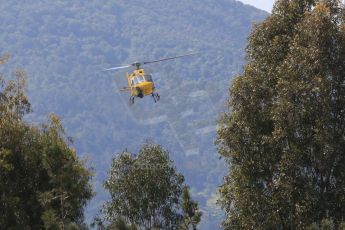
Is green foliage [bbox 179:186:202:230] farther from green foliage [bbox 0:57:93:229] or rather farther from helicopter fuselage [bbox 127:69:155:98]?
helicopter fuselage [bbox 127:69:155:98]

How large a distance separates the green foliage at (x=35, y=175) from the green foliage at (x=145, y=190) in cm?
650

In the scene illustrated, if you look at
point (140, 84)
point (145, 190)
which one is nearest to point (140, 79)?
point (140, 84)

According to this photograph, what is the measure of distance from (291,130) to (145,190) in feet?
35.0

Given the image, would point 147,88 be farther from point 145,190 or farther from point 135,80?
point 145,190

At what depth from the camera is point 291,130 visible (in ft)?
95.8

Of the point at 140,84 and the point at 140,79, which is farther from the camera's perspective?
the point at 140,79

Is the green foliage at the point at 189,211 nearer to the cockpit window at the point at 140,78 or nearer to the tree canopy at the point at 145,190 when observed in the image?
the tree canopy at the point at 145,190

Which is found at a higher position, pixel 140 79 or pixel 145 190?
pixel 140 79

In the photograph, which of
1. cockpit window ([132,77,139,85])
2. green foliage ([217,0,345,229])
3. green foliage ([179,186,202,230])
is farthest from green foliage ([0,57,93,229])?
cockpit window ([132,77,139,85])

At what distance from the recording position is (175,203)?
38844mm

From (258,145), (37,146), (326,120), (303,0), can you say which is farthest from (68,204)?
(303,0)

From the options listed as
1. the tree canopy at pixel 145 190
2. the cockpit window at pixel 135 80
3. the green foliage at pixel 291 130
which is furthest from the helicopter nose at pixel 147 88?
the green foliage at pixel 291 130

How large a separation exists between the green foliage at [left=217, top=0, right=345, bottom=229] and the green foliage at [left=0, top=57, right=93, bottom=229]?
22.1 ft

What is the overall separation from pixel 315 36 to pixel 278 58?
2.27 meters
